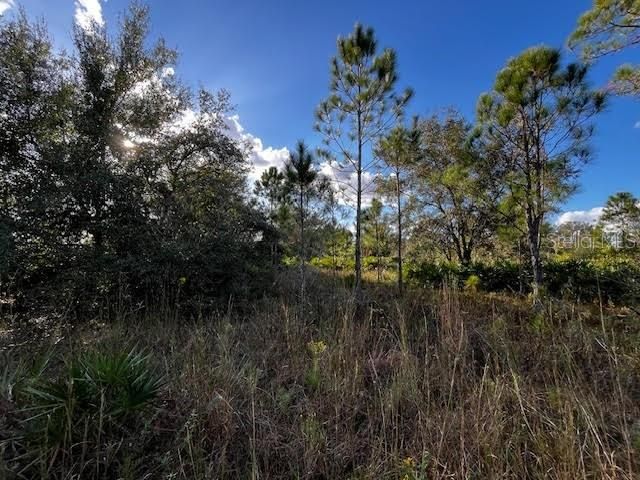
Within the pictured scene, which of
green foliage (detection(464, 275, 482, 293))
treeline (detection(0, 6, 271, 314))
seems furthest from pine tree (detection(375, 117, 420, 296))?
treeline (detection(0, 6, 271, 314))

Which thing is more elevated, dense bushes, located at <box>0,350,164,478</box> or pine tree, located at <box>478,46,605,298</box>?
pine tree, located at <box>478,46,605,298</box>

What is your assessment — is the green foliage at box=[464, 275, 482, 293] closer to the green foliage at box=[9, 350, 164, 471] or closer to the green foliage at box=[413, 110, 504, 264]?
the green foliage at box=[413, 110, 504, 264]

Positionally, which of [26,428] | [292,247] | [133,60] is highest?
[133,60]

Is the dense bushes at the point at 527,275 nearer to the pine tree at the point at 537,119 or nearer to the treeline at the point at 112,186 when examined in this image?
the pine tree at the point at 537,119

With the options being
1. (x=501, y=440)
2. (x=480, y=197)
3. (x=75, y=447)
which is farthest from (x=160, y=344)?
(x=480, y=197)

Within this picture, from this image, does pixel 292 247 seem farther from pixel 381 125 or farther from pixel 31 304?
pixel 31 304

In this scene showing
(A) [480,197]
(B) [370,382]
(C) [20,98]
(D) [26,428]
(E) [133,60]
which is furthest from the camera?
(E) [133,60]

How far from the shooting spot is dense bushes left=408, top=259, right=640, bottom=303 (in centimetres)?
745

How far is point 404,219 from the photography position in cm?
1046

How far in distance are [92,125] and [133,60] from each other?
2.08 metres

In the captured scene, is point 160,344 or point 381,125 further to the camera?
point 381,125

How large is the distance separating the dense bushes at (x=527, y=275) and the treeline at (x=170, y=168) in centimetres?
35

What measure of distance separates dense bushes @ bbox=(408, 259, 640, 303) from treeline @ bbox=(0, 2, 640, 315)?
348 mm

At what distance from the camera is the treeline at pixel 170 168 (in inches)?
188
